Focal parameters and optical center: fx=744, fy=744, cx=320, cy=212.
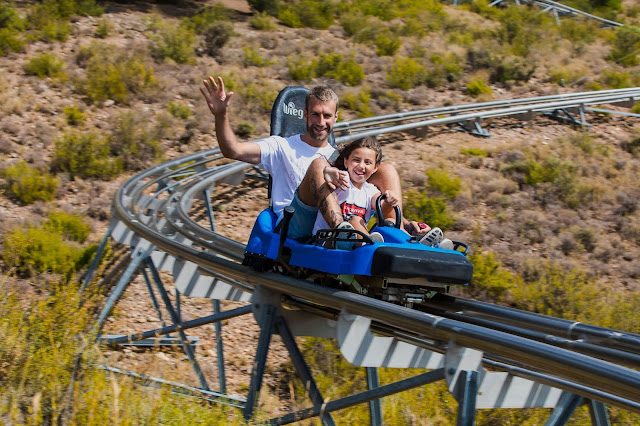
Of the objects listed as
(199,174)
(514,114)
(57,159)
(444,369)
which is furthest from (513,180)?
(444,369)

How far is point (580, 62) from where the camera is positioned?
77.3ft

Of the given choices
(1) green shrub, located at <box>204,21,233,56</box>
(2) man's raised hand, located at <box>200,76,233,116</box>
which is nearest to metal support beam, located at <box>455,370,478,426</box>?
(2) man's raised hand, located at <box>200,76,233,116</box>

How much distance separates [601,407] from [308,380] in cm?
184

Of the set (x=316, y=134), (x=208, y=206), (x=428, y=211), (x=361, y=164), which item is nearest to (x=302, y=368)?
(x=361, y=164)

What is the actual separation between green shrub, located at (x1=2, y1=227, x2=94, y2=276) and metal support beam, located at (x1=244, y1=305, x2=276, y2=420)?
6.08 metres

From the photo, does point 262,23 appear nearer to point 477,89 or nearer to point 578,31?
point 477,89

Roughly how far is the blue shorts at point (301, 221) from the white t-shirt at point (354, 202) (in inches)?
2.5

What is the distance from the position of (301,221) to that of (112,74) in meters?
13.2

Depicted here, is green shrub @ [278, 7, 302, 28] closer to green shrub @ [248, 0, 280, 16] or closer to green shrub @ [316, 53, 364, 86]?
green shrub @ [248, 0, 280, 16]

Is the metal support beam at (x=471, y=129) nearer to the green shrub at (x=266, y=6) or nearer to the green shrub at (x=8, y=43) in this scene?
the green shrub at (x=266, y=6)

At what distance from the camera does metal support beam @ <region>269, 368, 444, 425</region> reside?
4059 millimetres

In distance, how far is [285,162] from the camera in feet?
18.7

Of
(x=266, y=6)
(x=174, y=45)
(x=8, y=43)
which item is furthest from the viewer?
(x=266, y=6)

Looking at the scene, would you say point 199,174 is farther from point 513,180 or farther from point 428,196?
point 513,180
